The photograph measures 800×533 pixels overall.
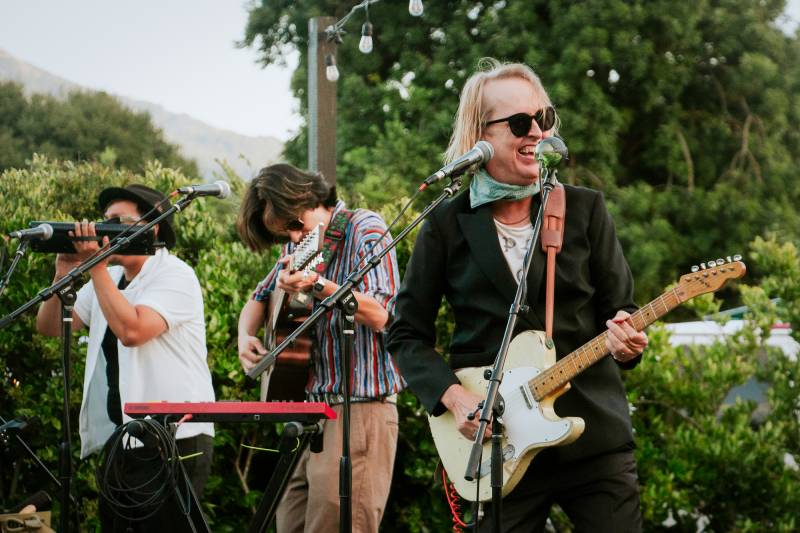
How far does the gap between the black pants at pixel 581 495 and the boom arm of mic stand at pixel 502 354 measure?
0.33m

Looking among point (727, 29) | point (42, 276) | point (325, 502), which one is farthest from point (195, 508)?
point (727, 29)

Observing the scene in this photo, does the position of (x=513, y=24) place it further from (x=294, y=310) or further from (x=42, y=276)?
(x=294, y=310)

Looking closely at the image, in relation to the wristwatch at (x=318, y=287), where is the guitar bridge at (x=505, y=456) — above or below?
below

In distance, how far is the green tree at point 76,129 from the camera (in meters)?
33.7

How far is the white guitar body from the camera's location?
10.6 ft

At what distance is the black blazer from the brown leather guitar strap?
0.05 metres

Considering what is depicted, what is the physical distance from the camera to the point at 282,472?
3.54 metres

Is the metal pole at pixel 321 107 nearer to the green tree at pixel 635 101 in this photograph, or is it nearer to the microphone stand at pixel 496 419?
the microphone stand at pixel 496 419

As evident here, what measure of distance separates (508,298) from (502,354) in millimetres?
468

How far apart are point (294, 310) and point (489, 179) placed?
1320 mm

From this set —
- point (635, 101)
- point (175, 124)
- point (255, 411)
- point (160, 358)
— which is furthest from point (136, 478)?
point (175, 124)

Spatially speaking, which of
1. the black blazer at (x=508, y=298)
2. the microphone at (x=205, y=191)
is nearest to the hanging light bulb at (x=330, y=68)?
the microphone at (x=205, y=191)

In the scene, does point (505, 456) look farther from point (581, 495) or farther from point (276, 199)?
point (276, 199)

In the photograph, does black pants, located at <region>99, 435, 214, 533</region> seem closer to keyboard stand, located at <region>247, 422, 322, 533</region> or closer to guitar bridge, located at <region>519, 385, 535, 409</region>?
keyboard stand, located at <region>247, 422, 322, 533</region>
